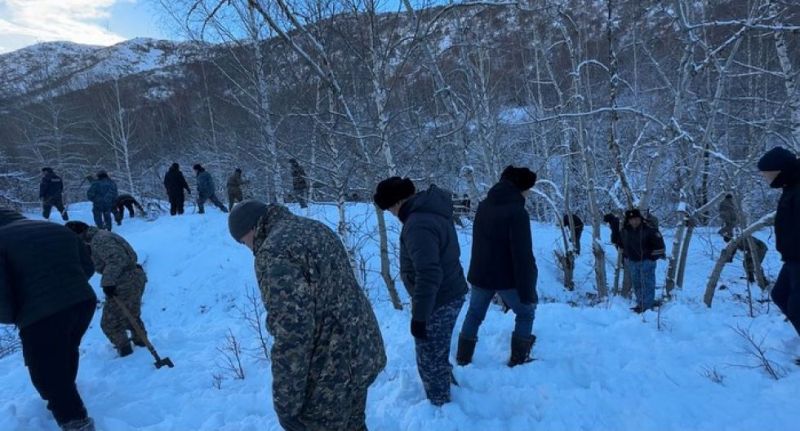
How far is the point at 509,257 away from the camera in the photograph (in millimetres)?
3369

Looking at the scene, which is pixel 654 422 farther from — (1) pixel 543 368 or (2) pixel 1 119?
(2) pixel 1 119

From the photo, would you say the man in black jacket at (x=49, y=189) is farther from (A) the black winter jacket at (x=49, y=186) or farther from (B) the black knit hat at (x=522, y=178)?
(B) the black knit hat at (x=522, y=178)

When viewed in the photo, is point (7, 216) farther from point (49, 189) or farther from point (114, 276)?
point (49, 189)

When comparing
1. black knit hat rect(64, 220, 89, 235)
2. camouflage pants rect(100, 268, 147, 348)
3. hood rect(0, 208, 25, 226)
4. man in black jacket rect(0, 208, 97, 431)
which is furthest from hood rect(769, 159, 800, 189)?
black knit hat rect(64, 220, 89, 235)

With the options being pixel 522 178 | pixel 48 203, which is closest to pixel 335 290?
pixel 522 178

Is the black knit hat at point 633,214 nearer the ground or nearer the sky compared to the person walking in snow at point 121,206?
nearer the ground

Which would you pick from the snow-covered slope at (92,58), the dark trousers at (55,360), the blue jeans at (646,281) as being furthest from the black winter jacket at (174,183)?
the snow-covered slope at (92,58)

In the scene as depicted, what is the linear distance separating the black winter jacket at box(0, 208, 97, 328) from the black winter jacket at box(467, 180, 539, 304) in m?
2.98

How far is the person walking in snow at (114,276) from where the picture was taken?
4.93 meters

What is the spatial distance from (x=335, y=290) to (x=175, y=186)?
44.2 ft

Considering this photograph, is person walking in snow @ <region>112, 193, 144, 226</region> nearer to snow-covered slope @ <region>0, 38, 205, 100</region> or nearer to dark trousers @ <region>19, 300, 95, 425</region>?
dark trousers @ <region>19, 300, 95, 425</region>

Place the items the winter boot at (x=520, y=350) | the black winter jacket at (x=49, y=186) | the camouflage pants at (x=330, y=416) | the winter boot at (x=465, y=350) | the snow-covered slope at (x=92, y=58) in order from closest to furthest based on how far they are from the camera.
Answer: the camouflage pants at (x=330, y=416), the winter boot at (x=520, y=350), the winter boot at (x=465, y=350), the black winter jacket at (x=49, y=186), the snow-covered slope at (x=92, y=58)

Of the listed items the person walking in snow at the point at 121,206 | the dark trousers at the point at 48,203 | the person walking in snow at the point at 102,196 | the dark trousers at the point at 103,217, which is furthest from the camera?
the person walking in snow at the point at 121,206

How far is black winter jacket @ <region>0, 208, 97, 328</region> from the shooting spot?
2.91 metres
